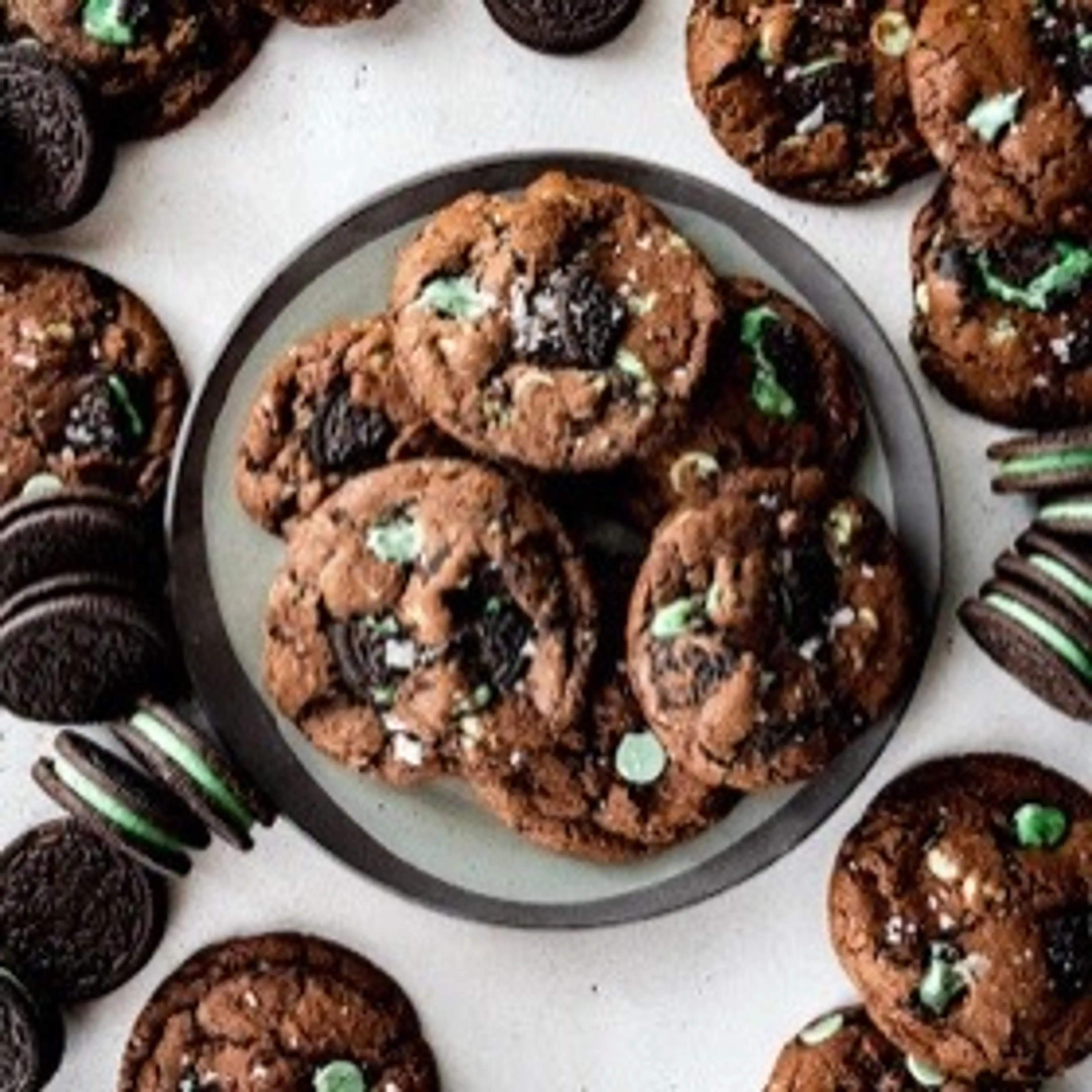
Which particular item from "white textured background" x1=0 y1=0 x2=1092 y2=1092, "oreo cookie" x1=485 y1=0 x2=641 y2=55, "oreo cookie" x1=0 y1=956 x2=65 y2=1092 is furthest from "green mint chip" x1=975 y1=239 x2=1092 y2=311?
"oreo cookie" x1=0 y1=956 x2=65 y2=1092

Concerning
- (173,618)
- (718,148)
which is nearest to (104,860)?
(173,618)

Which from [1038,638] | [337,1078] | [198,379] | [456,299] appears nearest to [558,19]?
[456,299]

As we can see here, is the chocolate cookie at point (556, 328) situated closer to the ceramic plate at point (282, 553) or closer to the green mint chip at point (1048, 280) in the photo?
the ceramic plate at point (282, 553)

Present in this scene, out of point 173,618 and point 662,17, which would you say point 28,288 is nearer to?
point 173,618

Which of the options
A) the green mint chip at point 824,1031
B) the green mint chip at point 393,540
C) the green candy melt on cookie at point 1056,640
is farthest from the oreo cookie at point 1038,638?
the green mint chip at point 393,540

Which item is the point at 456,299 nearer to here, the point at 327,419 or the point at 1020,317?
the point at 327,419

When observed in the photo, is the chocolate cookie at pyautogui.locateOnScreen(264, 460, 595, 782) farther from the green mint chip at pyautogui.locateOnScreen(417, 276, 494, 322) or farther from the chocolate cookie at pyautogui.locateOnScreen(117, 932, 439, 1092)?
the chocolate cookie at pyautogui.locateOnScreen(117, 932, 439, 1092)

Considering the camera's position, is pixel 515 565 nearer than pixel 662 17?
Yes
